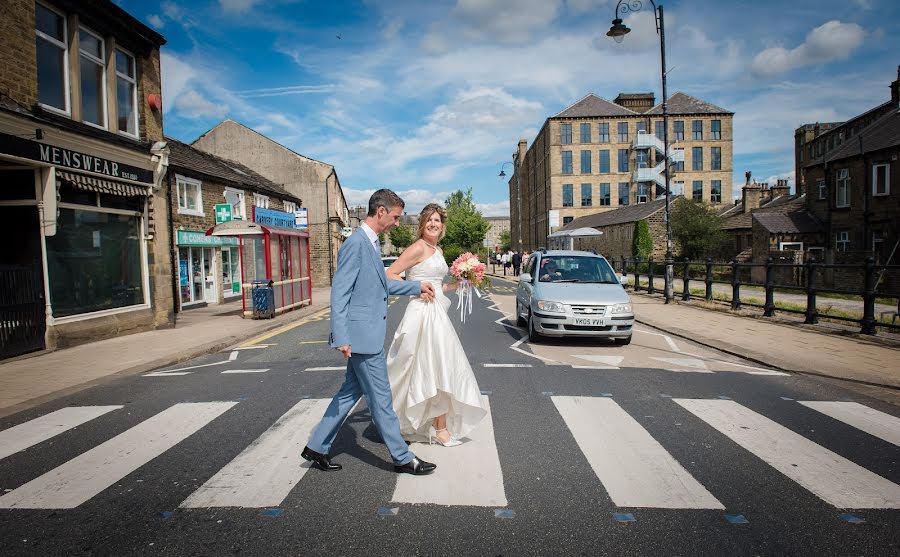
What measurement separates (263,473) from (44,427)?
2.87m

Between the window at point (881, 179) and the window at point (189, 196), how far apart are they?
30.8 m

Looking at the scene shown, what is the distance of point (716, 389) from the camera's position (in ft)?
21.5

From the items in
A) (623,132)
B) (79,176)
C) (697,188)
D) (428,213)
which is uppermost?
(623,132)

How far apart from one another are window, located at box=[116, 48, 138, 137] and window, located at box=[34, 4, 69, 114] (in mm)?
1561

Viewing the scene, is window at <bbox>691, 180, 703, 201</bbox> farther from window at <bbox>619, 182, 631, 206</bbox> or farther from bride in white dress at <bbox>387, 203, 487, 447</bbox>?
bride in white dress at <bbox>387, 203, 487, 447</bbox>

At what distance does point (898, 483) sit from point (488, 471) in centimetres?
276

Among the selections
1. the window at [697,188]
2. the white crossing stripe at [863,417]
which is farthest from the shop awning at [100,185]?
the window at [697,188]

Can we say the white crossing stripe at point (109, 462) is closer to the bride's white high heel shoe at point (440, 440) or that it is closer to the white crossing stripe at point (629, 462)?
the bride's white high heel shoe at point (440, 440)

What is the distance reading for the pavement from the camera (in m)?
7.27

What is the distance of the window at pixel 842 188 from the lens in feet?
94.8

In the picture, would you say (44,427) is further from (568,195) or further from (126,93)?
(568,195)

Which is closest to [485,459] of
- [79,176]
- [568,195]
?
[79,176]

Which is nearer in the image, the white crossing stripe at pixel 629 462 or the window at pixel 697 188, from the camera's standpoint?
the white crossing stripe at pixel 629 462

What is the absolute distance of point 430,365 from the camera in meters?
4.40
